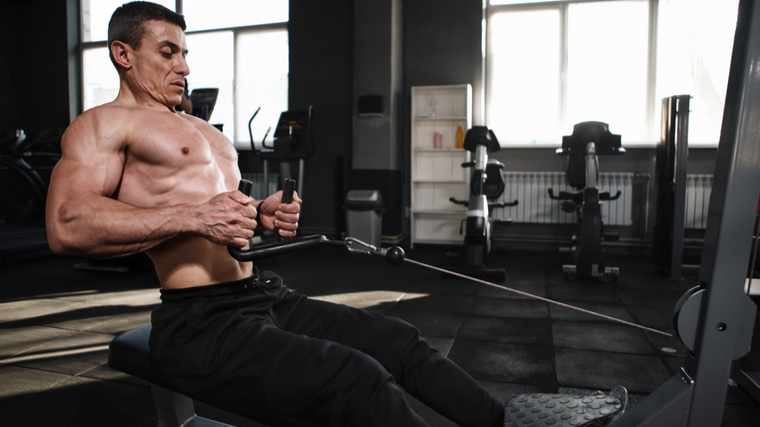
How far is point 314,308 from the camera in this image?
1099mm

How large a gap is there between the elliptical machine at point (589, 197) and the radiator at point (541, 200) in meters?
0.95

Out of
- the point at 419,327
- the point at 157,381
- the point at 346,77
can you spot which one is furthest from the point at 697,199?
the point at 157,381

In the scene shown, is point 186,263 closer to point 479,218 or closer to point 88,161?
point 88,161

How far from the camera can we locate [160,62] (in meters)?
1.05

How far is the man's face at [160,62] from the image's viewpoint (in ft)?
3.40

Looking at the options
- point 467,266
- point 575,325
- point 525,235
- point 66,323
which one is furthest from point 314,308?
point 525,235

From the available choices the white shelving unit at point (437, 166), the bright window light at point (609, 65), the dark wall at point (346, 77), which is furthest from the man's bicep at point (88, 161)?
the bright window light at point (609, 65)

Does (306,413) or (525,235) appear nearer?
(306,413)

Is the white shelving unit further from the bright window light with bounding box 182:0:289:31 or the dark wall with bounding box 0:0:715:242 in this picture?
the bright window light with bounding box 182:0:289:31

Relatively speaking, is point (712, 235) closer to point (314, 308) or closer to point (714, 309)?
point (714, 309)

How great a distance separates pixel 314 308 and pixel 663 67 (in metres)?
5.00

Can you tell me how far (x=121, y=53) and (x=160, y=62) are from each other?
0.08 m

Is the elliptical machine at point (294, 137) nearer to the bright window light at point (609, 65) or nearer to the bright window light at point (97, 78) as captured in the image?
the bright window light at point (609, 65)

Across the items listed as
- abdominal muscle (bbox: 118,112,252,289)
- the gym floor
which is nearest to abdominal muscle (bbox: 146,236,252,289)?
abdominal muscle (bbox: 118,112,252,289)
